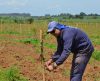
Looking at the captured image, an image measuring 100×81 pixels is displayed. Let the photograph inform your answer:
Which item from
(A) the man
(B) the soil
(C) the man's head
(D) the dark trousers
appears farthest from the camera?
(B) the soil

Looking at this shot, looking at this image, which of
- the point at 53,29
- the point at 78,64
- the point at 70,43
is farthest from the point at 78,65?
the point at 53,29

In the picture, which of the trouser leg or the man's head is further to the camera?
the trouser leg

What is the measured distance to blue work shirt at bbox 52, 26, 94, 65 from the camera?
828cm

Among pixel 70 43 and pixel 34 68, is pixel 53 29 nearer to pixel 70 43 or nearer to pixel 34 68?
pixel 70 43

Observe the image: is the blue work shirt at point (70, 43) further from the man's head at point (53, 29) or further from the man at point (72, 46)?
the man's head at point (53, 29)

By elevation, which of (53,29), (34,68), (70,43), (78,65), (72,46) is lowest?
(34,68)

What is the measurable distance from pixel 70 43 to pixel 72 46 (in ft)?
1.22

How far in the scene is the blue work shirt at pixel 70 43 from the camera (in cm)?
828

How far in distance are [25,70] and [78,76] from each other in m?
5.24

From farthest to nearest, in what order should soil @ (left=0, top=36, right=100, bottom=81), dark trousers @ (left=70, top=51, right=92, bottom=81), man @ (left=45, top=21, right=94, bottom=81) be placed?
soil @ (left=0, top=36, right=100, bottom=81) < dark trousers @ (left=70, top=51, right=92, bottom=81) < man @ (left=45, top=21, right=94, bottom=81)

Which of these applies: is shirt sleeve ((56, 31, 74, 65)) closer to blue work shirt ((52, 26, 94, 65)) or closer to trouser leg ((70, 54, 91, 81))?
blue work shirt ((52, 26, 94, 65))

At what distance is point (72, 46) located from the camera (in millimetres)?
8656

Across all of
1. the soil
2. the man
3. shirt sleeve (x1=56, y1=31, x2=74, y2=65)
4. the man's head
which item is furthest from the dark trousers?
the soil

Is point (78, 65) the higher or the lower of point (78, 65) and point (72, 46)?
the lower
